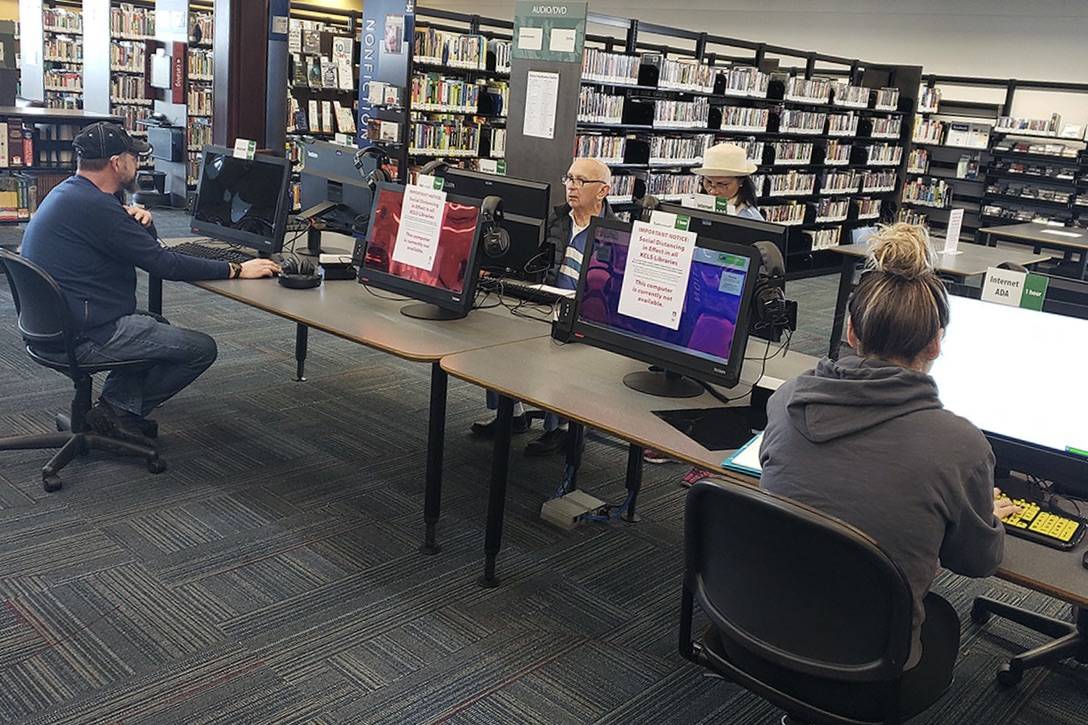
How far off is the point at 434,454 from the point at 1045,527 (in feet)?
5.55

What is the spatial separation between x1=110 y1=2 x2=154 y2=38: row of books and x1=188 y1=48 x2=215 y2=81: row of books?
1.11m

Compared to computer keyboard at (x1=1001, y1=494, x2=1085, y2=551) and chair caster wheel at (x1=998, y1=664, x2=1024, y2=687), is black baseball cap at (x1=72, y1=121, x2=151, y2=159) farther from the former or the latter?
chair caster wheel at (x1=998, y1=664, x2=1024, y2=687)

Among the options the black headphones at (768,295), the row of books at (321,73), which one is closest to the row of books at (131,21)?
the row of books at (321,73)

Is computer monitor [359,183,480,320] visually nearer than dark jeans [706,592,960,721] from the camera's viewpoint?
No

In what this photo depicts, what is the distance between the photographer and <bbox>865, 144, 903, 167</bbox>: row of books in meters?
9.63

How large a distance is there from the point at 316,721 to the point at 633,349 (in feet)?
4.19

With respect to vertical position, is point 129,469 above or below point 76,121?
below

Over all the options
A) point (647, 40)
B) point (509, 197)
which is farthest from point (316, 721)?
point (647, 40)

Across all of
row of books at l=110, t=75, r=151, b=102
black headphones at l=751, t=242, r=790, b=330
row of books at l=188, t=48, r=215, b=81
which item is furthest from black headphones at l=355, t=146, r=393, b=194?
row of books at l=110, t=75, r=151, b=102

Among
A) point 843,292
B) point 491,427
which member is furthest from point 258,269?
point 843,292

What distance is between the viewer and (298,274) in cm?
351

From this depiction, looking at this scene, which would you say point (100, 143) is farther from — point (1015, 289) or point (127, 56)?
point (127, 56)

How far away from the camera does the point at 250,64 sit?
735 cm

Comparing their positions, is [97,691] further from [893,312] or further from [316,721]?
[893,312]
